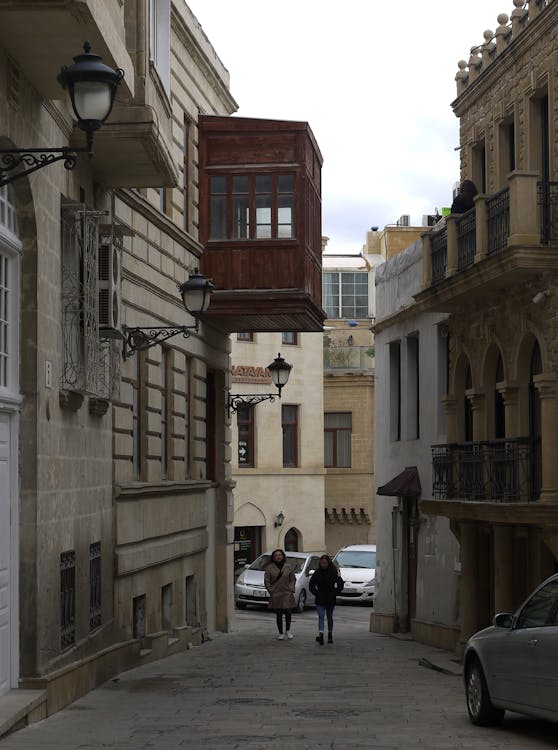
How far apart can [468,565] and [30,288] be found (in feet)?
40.8

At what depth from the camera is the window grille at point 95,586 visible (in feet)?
57.1

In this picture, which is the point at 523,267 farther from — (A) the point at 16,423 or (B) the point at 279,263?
(A) the point at 16,423

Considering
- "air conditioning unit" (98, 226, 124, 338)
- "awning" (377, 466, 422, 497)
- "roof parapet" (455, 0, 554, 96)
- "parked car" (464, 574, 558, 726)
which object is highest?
"roof parapet" (455, 0, 554, 96)

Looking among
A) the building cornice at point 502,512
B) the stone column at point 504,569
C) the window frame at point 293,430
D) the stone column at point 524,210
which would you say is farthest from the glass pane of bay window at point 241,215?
the window frame at point 293,430

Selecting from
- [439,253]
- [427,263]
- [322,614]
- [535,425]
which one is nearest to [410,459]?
[322,614]

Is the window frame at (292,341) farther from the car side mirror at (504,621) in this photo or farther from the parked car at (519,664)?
the car side mirror at (504,621)

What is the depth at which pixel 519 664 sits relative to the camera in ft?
41.8

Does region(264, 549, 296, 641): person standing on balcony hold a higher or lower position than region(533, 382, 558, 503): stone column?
lower

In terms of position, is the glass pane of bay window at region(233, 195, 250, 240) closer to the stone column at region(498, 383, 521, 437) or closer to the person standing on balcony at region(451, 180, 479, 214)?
the person standing on balcony at region(451, 180, 479, 214)

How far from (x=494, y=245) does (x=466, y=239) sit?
1472mm

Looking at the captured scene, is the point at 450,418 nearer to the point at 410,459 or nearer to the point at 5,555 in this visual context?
the point at 410,459

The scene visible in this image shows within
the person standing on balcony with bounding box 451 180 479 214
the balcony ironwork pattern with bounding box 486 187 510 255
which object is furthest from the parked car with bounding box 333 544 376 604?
the balcony ironwork pattern with bounding box 486 187 510 255

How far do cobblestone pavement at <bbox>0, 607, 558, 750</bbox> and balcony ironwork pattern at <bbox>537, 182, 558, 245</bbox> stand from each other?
616 cm

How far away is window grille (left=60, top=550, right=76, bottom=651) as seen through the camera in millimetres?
15576
